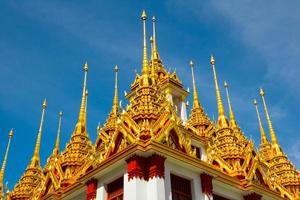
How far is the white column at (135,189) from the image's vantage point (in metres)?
15.8

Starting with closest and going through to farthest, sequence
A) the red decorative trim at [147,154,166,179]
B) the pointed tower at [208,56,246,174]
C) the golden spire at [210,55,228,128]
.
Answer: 1. the red decorative trim at [147,154,166,179]
2. the pointed tower at [208,56,246,174]
3. the golden spire at [210,55,228,128]

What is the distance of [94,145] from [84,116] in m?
2.94

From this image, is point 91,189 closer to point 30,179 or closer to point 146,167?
point 146,167

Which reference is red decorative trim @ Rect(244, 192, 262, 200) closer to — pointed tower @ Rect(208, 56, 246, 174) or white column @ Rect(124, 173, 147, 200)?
pointed tower @ Rect(208, 56, 246, 174)

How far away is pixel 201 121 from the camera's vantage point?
28.3 m

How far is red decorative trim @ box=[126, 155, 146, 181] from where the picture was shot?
16.3m

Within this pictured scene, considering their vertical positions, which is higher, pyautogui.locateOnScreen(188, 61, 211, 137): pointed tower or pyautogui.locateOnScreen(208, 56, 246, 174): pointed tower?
pyautogui.locateOnScreen(188, 61, 211, 137): pointed tower

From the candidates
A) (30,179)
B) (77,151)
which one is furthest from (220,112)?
(30,179)

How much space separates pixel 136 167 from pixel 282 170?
14343mm

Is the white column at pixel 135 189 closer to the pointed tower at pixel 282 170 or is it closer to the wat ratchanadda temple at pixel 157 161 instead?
the wat ratchanadda temple at pixel 157 161

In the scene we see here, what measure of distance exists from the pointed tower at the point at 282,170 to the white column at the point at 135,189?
12.1m

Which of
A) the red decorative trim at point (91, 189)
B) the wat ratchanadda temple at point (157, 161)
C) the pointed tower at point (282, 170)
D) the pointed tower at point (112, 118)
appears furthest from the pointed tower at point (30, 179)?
the pointed tower at point (282, 170)

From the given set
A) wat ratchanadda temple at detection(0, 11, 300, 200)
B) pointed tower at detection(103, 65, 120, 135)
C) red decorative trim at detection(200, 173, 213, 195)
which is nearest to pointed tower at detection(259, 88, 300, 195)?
wat ratchanadda temple at detection(0, 11, 300, 200)

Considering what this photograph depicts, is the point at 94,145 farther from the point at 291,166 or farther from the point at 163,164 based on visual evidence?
the point at 291,166
